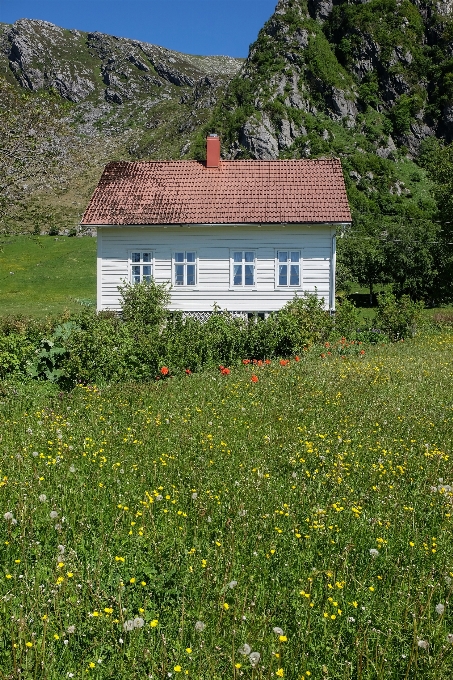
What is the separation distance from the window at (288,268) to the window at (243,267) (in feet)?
3.21

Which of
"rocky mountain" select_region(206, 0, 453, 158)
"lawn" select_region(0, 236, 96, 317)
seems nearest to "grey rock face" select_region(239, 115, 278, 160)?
"rocky mountain" select_region(206, 0, 453, 158)

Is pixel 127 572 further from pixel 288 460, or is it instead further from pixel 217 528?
pixel 288 460

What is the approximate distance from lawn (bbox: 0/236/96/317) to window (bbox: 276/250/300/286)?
10.5m

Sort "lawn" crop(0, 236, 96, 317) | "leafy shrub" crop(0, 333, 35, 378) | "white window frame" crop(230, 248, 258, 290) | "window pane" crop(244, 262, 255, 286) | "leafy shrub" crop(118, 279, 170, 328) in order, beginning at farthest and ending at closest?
"lawn" crop(0, 236, 96, 317)
"window pane" crop(244, 262, 255, 286)
"white window frame" crop(230, 248, 258, 290)
"leafy shrub" crop(118, 279, 170, 328)
"leafy shrub" crop(0, 333, 35, 378)

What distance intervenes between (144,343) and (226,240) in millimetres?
12202

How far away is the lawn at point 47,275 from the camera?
104 feet

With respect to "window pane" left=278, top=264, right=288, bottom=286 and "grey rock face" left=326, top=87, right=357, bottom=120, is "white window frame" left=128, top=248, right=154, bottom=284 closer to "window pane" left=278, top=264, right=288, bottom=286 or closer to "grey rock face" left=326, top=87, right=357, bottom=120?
"window pane" left=278, top=264, right=288, bottom=286

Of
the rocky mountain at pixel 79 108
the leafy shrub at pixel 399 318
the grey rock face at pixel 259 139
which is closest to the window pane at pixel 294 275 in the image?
the leafy shrub at pixel 399 318

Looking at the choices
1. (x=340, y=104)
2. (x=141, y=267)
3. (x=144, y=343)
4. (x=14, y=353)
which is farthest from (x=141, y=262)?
(x=340, y=104)

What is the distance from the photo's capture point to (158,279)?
22734mm

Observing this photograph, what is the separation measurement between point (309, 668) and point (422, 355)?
11674mm

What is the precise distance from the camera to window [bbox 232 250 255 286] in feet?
73.5

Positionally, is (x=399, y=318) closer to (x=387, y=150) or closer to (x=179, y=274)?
(x=179, y=274)

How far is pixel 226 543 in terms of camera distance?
4398mm
